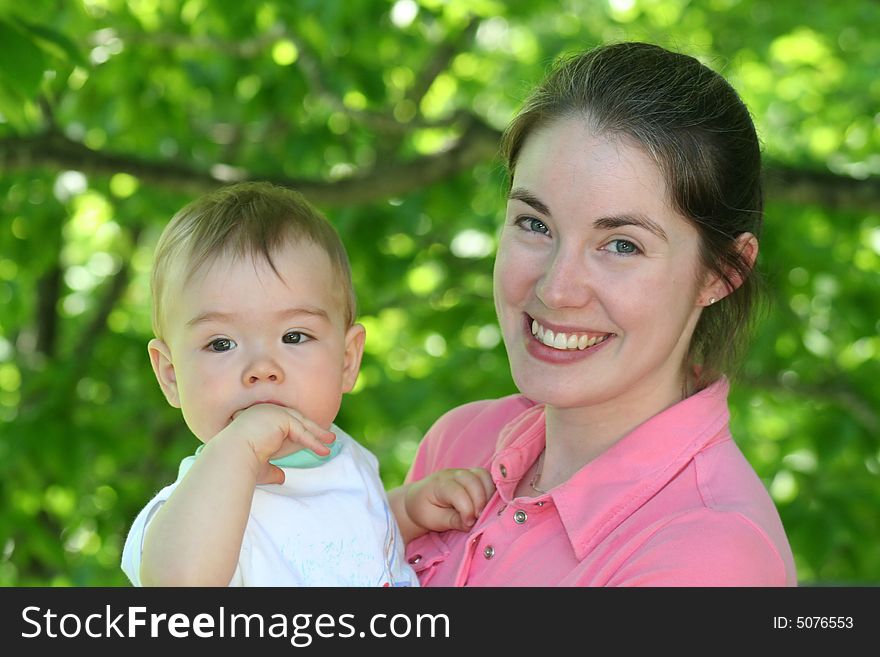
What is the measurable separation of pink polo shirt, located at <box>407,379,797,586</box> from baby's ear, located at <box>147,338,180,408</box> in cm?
54

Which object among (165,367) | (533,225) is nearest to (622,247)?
(533,225)

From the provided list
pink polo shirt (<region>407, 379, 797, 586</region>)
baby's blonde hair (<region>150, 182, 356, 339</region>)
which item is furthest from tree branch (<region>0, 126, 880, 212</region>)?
baby's blonde hair (<region>150, 182, 356, 339</region>)

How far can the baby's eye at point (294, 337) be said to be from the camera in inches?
75.2

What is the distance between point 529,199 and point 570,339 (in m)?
0.25

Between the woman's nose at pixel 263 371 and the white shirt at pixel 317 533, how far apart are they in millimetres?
160

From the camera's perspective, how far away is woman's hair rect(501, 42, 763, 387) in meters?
2.02

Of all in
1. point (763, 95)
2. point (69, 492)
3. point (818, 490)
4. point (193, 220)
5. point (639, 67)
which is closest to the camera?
point (193, 220)

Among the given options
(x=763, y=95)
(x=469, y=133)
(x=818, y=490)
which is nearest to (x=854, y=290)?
(x=818, y=490)

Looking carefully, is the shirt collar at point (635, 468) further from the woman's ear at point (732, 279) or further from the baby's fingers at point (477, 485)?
the woman's ear at point (732, 279)

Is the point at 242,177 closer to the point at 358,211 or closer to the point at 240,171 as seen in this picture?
the point at 240,171

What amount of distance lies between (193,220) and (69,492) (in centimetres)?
245

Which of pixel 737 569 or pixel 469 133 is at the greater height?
pixel 469 133
